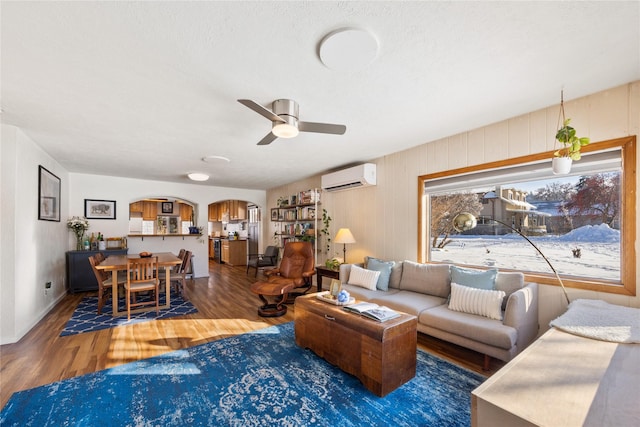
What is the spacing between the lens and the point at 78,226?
5.25m

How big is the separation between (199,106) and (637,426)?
3248 millimetres

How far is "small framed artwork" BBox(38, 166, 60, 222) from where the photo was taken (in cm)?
374

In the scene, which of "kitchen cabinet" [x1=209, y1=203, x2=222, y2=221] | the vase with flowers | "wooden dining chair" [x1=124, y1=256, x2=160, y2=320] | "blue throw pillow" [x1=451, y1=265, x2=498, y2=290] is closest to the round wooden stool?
"wooden dining chair" [x1=124, y1=256, x2=160, y2=320]

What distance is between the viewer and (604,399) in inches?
42.2

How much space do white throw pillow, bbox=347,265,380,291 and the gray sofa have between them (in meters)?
0.07

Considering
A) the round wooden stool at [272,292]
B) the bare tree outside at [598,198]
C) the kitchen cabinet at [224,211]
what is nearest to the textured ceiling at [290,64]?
the bare tree outside at [598,198]

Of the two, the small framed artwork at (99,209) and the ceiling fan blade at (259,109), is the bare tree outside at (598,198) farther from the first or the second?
the small framed artwork at (99,209)

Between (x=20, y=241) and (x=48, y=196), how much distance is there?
1331mm

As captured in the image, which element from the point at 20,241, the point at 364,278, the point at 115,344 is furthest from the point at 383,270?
the point at 20,241

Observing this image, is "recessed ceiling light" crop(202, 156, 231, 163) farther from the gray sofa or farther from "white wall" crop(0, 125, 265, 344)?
the gray sofa

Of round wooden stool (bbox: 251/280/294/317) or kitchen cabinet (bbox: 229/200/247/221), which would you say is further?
kitchen cabinet (bbox: 229/200/247/221)

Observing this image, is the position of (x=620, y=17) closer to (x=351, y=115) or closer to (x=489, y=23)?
(x=489, y=23)

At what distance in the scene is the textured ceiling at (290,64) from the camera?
4.73 feet

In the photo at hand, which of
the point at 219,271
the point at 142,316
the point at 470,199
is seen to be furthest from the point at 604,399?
the point at 219,271
